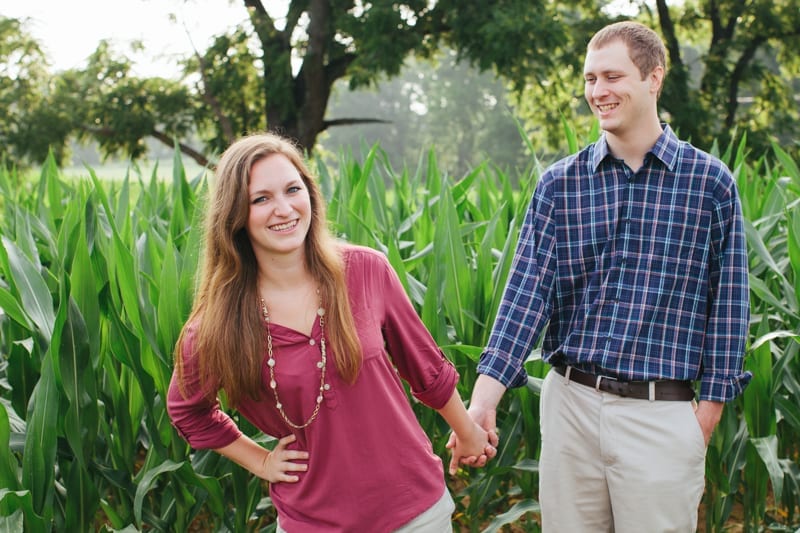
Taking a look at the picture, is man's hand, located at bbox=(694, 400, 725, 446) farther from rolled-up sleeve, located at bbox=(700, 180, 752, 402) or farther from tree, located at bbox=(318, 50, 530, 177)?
tree, located at bbox=(318, 50, 530, 177)

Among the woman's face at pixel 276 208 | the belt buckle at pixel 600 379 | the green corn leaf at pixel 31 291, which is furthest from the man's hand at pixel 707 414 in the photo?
the green corn leaf at pixel 31 291

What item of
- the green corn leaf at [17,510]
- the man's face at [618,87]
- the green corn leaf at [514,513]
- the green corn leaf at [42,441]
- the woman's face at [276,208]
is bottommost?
the green corn leaf at [514,513]

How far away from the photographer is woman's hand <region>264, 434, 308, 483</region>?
1605mm

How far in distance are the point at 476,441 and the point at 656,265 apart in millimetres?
518

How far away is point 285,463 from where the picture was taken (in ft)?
5.27

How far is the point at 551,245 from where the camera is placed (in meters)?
1.91

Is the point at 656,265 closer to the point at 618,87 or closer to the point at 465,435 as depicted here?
the point at 618,87

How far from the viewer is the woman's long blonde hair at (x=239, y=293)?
1.53 metres

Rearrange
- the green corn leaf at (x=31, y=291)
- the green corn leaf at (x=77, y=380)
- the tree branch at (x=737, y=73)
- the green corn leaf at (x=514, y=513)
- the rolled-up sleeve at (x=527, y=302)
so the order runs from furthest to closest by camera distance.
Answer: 1. the tree branch at (x=737, y=73)
2. the green corn leaf at (x=514, y=513)
3. the green corn leaf at (x=31, y=291)
4. the green corn leaf at (x=77, y=380)
5. the rolled-up sleeve at (x=527, y=302)

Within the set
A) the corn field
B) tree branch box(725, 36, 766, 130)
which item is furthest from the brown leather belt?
tree branch box(725, 36, 766, 130)

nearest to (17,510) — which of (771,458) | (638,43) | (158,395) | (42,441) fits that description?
(42,441)

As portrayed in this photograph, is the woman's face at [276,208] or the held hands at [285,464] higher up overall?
the woman's face at [276,208]

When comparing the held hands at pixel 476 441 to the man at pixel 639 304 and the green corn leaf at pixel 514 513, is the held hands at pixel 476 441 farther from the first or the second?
the green corn leaf at pixel 514 513

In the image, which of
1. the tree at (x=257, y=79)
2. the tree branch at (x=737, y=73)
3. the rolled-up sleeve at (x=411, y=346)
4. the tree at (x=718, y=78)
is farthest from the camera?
the tree branch at (x=737, y=73)
